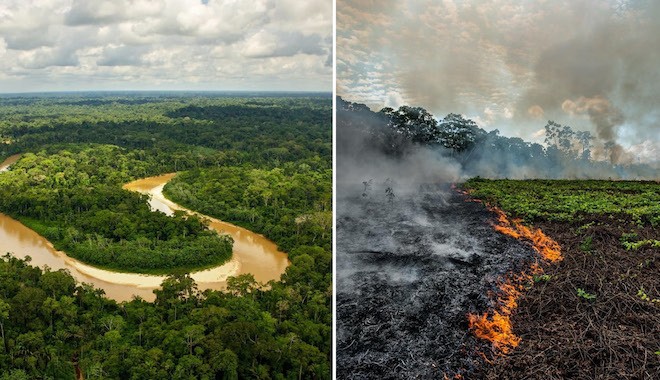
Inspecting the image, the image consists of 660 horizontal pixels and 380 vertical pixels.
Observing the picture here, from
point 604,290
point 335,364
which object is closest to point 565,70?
point 604,290

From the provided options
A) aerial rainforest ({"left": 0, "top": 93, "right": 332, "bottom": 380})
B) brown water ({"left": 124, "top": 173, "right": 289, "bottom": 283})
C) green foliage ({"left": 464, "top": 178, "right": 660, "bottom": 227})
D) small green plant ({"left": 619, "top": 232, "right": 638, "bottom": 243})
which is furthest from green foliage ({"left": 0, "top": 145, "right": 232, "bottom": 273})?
small green plant ({"left": 619, "top": 232, "right": 638, "bottom": 243})

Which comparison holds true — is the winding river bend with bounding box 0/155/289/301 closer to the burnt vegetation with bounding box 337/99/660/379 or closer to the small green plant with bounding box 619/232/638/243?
the burnt vegetation with bounding box 337/99/660/379

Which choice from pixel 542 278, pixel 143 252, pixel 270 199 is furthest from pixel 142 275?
pixel 542 278

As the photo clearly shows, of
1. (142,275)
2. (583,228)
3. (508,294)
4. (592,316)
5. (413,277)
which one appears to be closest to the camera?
(592,316)

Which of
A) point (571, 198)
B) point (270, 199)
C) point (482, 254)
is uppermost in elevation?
point (571, 198)

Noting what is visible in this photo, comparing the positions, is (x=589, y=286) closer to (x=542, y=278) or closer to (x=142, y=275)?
(x=542, y=278)

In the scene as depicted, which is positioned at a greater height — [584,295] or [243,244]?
[584,295]
